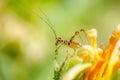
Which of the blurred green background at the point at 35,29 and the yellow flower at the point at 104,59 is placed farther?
the blurred green background at the point at 35,29

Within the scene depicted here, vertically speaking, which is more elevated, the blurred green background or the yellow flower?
the blurred green background

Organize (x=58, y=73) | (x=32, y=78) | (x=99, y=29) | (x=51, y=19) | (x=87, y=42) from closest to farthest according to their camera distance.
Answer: (x=58, y=73), (x=87, y=42), (x=32, y=78), (x=51, y=19), (x=99, y=29)

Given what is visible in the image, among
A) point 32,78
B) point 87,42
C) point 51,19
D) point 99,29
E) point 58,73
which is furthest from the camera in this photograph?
point 99,29

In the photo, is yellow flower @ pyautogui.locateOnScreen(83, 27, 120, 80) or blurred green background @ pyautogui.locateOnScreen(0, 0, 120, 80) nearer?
yellow flower @ pyautogui.locateOnScreen(83, 27, 120, 80)

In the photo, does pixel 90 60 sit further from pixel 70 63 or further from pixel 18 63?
pixel 18 63

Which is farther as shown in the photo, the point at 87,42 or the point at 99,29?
the point at 99,29

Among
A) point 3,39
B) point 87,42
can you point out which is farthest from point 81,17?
point 87,42

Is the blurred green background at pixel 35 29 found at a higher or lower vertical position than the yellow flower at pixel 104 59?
higher

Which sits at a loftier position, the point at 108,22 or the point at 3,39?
the point at 108,22

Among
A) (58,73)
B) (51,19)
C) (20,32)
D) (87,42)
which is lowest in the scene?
(58,73)
